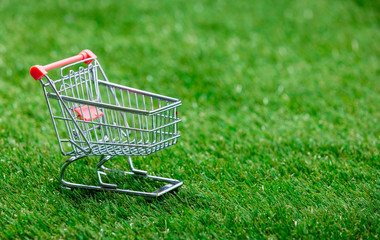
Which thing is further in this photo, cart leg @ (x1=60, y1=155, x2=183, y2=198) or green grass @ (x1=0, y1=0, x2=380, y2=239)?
cart leg @ (x1=60, y1=155, x2=183, y2=198)

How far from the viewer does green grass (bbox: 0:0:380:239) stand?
3.64 m

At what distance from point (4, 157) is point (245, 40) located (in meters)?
4.98

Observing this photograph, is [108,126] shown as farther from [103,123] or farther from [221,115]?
[221,115]

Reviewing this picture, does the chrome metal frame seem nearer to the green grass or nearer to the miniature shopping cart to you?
the miniature shopping cart

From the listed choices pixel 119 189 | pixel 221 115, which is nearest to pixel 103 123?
pixel 119 189

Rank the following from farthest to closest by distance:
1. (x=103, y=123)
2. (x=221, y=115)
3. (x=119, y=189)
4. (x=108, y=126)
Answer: (x=221, y=115), (x=119, y=189), (x=103, y=123), (x=108, y=126)

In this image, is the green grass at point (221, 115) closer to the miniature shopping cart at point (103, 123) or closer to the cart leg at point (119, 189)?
the cart leg at point (119, 189)

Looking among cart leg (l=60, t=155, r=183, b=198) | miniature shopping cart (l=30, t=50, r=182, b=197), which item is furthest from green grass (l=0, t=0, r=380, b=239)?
miniature shopping cart (l=30, t=50, r=182, b=197)

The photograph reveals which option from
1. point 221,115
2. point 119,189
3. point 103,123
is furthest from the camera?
point 221,115

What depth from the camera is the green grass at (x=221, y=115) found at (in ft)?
11.9

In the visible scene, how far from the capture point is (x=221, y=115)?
5.75 m

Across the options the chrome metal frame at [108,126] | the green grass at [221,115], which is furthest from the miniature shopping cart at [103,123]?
the green grass at [221,115]

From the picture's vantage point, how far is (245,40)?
811 centimetres

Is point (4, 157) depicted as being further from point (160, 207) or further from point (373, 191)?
point (373, 191)
